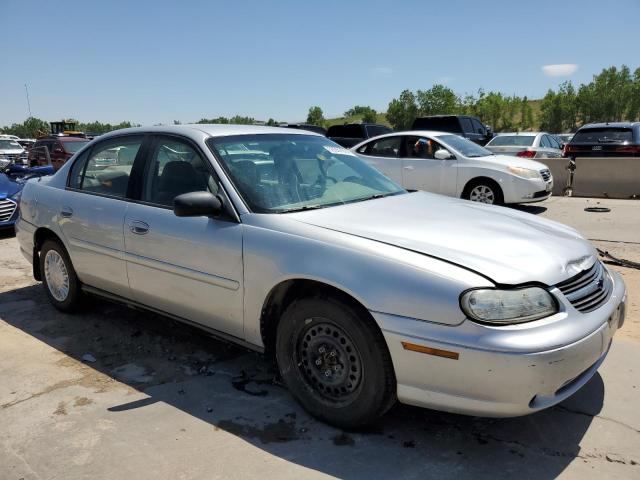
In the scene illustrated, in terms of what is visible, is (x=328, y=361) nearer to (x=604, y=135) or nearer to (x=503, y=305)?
(x=503, y=305)

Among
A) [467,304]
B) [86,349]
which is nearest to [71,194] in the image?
[86,349]

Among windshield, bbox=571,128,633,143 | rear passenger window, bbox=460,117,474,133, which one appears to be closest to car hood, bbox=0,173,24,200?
windshield, bbox=571,128,633,143

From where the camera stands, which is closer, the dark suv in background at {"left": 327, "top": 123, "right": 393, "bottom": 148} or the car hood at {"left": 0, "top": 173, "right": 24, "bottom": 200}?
the car hood at {"left": 0, "top": 173, "right": 24, "bottom": 200}

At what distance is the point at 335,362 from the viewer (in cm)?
288

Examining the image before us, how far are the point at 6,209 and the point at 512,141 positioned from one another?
41.1 feet

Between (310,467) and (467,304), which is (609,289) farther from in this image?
(310,467)

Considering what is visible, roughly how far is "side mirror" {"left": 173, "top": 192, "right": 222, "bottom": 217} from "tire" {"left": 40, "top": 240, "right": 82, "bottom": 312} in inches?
76.1

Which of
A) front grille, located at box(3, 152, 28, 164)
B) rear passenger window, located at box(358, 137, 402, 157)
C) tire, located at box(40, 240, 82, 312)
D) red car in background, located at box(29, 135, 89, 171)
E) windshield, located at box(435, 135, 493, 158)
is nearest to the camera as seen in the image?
tire, located at box(40, 240, 82, 312)

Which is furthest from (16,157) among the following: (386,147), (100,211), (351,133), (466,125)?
(100,211)

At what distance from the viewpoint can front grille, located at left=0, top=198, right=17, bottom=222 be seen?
Result: 8781 mm

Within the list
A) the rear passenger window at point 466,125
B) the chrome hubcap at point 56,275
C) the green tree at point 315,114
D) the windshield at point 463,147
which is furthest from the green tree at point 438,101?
the chrome hubcap at point 56,275

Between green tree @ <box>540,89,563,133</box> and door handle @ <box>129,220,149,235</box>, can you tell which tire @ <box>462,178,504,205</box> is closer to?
door handle @ <box>129,220,149,235</box>

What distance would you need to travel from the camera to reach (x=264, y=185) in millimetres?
3438

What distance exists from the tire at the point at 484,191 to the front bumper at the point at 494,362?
24.8 ft
